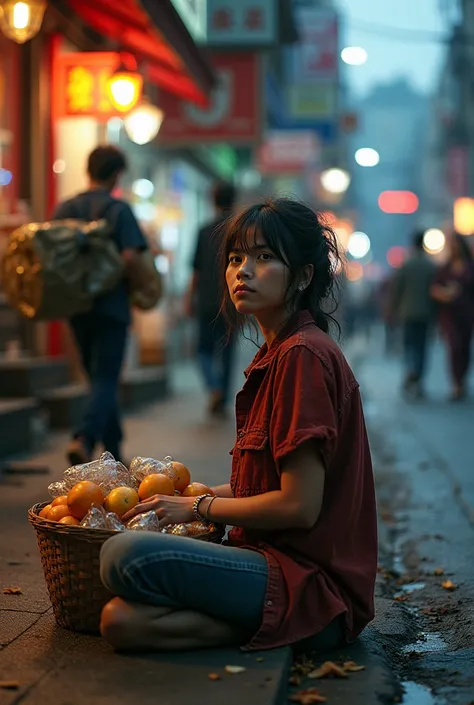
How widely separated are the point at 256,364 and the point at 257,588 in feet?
2.45

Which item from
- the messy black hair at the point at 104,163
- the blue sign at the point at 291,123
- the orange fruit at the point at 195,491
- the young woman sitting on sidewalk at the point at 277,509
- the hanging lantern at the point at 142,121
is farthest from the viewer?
the blue sign at the point at 291,123

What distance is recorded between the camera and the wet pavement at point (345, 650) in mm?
3328

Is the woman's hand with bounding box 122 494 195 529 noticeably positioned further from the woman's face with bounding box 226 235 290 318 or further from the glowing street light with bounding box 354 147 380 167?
the glowing street light with bounding box 354 147 380 167

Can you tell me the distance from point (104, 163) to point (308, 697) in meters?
4.62

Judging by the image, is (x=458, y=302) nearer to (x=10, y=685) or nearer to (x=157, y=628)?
(x=157, y=628)

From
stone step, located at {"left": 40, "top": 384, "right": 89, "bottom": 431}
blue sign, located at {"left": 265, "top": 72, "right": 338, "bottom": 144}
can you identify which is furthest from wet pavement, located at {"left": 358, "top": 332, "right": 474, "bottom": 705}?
blue sign, located at {"left": 265, "top": 72, "right": 338, "bottom": 144}

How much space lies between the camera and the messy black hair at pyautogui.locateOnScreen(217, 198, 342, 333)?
12.3 feet

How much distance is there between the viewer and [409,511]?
7.21m

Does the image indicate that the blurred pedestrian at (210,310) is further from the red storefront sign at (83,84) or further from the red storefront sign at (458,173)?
the red storefront sign at (458,173)

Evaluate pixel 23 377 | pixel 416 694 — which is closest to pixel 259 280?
pixel 416 694

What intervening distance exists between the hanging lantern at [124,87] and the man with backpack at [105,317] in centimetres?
383

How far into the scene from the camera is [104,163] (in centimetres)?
734

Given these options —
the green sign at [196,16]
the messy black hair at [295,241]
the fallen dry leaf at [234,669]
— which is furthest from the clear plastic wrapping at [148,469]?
the green sign at [196,16]

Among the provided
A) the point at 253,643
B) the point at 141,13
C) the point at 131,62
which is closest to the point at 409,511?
the point at 253,643
